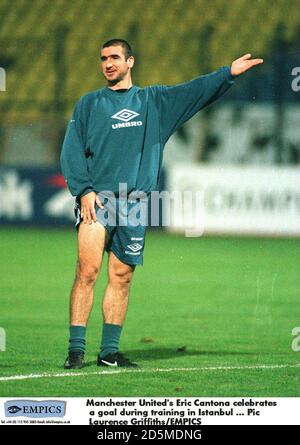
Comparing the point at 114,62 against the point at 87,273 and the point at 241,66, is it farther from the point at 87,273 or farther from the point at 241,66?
the point at 87,273

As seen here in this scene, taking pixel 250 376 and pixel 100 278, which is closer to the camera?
pixel 250 376

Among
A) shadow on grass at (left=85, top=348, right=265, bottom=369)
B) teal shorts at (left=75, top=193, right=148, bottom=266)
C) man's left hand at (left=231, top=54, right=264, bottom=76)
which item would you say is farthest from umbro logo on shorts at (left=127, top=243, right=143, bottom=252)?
man's left hand at (left=231, top=54, right=264, bottom=76)

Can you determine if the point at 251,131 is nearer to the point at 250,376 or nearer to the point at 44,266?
the point at 44,266

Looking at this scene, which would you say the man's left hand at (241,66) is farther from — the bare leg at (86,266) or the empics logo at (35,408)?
the empics logo at (35,408)

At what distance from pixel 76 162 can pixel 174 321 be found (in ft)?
9.90

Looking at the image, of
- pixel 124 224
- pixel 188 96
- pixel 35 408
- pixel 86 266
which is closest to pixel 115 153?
pixel 124 224

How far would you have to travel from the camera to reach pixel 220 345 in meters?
7.48

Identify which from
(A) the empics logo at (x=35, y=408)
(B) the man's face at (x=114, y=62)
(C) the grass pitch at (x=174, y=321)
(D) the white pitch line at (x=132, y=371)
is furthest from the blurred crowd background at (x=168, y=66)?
(A) the empics logo at (x=35, y=408)

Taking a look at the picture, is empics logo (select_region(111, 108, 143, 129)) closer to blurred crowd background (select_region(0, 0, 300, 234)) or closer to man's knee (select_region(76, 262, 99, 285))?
man's knee (select_region(76, 262, 99, 285))

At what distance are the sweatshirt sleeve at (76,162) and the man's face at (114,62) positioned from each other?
0.75ft

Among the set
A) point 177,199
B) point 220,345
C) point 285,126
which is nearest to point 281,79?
point 285,126

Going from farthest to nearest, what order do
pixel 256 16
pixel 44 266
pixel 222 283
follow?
pixel 256 16 → pixel 44 266 → pixel 222 283

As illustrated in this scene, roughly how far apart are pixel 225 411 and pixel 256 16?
45.5ft

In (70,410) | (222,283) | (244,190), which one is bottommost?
(70,410)
